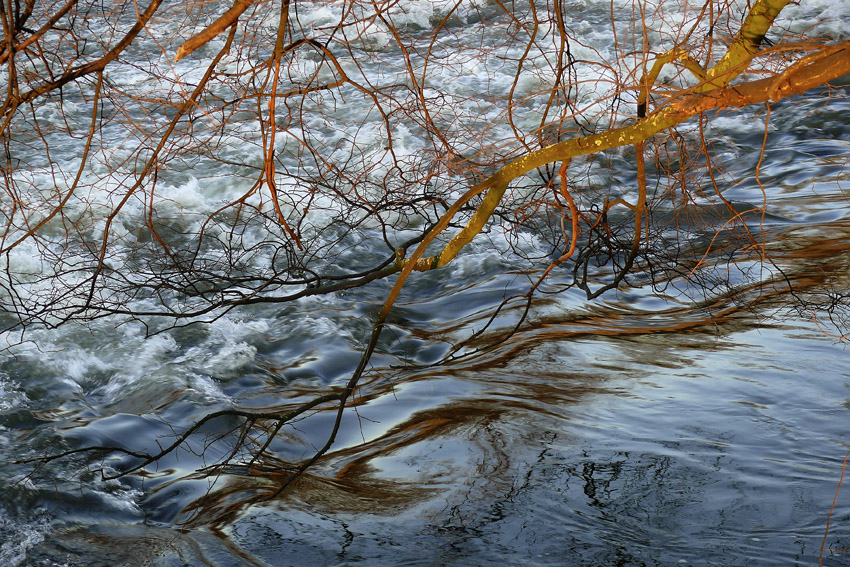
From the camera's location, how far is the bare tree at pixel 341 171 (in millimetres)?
2258

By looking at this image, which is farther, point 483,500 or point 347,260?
point 347,260

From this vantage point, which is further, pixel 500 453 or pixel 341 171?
pixel 500 453

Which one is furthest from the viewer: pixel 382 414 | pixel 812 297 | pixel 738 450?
pixel 812 297

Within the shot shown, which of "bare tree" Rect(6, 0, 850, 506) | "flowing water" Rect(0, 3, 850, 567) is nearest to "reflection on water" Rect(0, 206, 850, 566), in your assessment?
"flowing water" Rect(0, 3, 850, 567)

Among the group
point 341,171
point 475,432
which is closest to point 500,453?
point 475,432

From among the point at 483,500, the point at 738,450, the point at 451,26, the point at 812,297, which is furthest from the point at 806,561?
the point at 451,26

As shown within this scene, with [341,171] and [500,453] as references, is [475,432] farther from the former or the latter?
[341,171]

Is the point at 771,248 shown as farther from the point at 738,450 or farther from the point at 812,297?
the point at 738,450

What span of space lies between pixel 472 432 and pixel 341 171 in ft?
4.78

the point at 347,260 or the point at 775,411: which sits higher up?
the point at 347,260

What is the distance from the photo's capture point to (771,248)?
546cm

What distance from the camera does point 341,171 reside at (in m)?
2.70

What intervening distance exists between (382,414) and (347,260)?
2376 mm

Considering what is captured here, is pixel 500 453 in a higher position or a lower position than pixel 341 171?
lower
